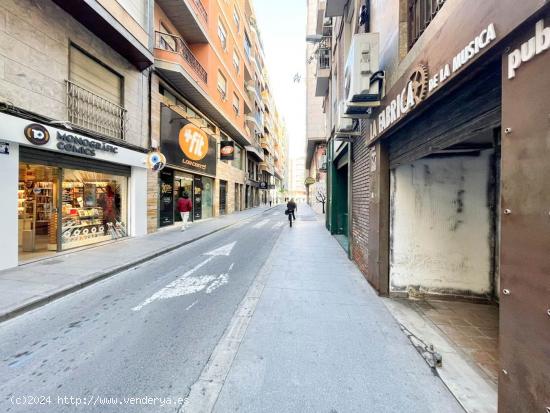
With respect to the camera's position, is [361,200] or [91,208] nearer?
[361,200]

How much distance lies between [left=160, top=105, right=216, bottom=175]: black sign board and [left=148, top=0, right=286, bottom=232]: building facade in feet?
0.16

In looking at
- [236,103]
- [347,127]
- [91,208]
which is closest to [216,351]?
[347,127]

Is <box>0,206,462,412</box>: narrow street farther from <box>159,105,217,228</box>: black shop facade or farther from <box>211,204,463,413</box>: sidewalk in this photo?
<box>159,105,217,228</box>: black shop facade

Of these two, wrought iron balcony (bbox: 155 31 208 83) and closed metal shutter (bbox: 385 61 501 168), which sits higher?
wrought iron balcony (bbox: 155 31 208 83)

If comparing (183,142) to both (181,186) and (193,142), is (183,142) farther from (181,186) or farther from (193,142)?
(181,186)

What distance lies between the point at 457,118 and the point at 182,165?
46.7 feet

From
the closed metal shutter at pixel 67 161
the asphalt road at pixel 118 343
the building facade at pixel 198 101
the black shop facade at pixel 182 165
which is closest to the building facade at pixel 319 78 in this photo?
the building facade at pixel 198 101

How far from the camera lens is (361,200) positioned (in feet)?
22.4

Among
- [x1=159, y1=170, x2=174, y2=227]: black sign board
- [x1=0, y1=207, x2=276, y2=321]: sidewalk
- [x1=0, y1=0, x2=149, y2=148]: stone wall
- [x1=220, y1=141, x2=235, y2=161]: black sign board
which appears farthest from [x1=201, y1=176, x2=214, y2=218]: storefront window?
[x1=0, y1=0, x2=149, y2=148]: stone wall

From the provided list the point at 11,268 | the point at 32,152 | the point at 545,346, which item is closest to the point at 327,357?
the point at 545,346

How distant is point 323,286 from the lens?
5379 millimetres

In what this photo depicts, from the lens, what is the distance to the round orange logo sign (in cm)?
1460

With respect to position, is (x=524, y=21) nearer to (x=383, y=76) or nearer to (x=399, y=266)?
(x=383, y=76)

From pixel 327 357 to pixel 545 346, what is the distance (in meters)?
1.94
